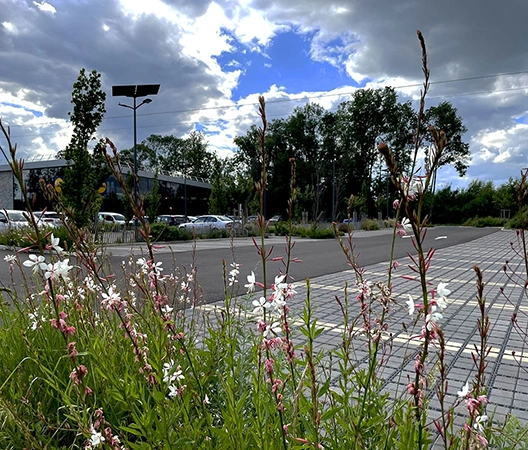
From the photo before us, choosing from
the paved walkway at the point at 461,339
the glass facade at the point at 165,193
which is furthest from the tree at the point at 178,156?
the paved walkway at the point at 461,339

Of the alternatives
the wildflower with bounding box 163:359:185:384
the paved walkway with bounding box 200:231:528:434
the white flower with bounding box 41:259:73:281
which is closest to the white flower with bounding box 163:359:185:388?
the wildflower with bounding box 163:359:185:384

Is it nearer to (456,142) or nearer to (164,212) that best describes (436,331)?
(164,212)

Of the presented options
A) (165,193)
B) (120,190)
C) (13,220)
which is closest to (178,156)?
(165,193)

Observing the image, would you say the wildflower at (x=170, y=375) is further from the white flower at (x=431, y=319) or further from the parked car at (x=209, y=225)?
the parked car at (x=209, y=225)

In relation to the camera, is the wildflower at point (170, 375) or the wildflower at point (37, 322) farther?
the wildflower at point (37, 322)

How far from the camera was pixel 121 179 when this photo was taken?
138 centimetres

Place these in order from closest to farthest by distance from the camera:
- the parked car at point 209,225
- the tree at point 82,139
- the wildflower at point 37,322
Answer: the wildflower at point 37,322, the tree at point 82,139, the parked car at point 209,225

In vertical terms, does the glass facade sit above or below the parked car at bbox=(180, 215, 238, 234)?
above

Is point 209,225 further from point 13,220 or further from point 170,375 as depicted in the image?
point 170,375

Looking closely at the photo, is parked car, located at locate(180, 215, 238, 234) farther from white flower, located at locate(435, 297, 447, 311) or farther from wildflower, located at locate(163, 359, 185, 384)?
white flower, located at locate(435, 297, 447, 311)

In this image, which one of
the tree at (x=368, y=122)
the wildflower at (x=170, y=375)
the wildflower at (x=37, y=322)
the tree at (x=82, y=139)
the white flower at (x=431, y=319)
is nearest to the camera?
the white flower at (x=431, y=319)

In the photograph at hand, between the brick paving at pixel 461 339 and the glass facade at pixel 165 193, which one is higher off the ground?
the glass facade at pixel 165 193

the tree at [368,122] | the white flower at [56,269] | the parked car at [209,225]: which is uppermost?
the tree at [368,122]

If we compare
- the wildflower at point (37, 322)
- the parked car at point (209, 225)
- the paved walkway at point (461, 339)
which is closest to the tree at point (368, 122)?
the parked car at point (209, 225)
